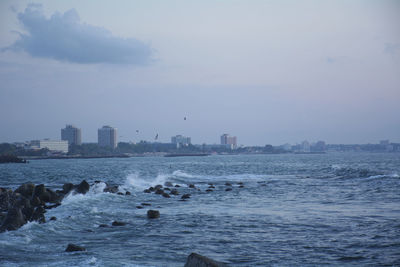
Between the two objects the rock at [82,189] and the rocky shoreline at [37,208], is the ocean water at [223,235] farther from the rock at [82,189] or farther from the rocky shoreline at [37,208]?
the rock at [82,189]

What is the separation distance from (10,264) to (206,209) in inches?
529

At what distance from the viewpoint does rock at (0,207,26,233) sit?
56.1 ft

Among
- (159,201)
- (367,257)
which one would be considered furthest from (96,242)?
(159,201)

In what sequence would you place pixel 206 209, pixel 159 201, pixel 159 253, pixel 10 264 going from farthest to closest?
pixel 159 201
pixel 206 209
pixel 159 253
pixel 10 264

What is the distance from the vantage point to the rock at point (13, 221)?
1711 centimetres

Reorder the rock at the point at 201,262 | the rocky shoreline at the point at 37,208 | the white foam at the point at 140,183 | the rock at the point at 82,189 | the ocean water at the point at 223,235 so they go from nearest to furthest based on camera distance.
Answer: the rock at the point at 201,262 → the rocky shoreline at the point at 37,208 → the ocean water at the point at 223,235 → the rock at the point at 82,189 → the white foam at the point at 140,183

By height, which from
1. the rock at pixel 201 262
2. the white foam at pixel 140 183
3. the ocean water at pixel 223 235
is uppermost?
the rock at pixel 201 262

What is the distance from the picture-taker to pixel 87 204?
1032 inches

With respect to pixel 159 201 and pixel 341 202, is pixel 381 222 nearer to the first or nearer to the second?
pixel 341 202

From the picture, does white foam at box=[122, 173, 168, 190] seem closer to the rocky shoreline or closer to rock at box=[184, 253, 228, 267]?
the rocky shoreline

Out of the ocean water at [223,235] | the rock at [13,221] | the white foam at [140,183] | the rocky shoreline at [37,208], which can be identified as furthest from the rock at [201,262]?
the white foam at [140,183]

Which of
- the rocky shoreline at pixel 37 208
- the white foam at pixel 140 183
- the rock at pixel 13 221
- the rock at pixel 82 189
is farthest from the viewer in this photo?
the white foam at pixel 140 183

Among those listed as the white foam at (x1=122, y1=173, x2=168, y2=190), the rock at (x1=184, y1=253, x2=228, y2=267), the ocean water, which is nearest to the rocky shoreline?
the rock at (x1=184, y1=253, x2=228, y2=267)

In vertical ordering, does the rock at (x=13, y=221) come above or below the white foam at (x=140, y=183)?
above
